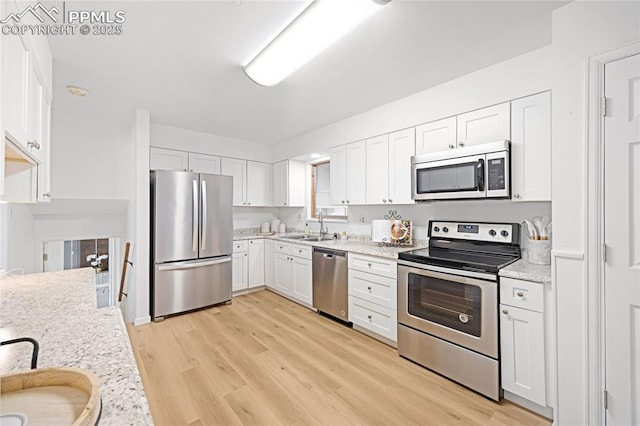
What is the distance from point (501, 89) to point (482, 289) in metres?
1.56

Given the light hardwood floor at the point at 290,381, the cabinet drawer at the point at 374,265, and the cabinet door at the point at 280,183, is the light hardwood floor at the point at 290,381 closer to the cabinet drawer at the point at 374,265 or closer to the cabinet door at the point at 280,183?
the cabinet drawer at the point at 374,265

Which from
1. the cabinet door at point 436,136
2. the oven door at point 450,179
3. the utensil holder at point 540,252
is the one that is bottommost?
the utensil holder at point 540,252

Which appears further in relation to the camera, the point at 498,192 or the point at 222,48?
the point at 498,192

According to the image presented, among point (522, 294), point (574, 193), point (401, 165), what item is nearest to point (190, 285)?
point (401, 165)

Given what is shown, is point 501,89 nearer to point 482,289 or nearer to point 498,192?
point 498,192

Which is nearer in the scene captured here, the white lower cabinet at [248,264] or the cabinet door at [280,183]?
the white lower cabinet at [248,264]

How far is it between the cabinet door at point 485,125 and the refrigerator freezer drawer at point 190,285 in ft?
10.6

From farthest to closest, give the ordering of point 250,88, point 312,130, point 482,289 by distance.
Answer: point 312,130 < point 250,88 < point 482,289

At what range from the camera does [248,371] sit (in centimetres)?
225

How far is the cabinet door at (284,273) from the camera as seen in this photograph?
3894 millimetres

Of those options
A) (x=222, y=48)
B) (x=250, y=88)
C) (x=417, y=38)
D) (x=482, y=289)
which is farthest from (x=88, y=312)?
(x=417, y=38)

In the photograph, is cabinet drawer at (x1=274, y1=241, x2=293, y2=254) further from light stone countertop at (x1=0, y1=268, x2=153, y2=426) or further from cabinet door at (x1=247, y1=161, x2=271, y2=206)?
light stone countertop at (x1=0, y1=268, x2=153, y2=426)

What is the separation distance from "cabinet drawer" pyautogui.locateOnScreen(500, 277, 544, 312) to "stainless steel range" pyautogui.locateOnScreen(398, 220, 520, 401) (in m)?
0.05
